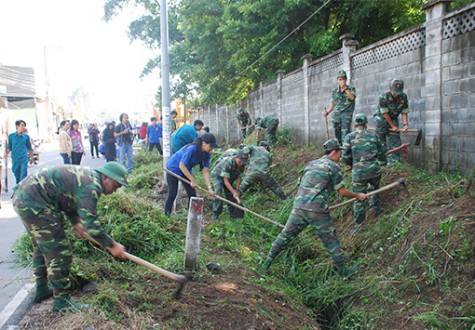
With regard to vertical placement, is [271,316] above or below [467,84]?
below

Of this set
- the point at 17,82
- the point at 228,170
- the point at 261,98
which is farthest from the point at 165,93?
the point at 17,82

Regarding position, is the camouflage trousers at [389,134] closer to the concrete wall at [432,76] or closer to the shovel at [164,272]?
the concrete wall at [432,76]

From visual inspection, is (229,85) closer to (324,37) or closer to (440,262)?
(324,37)

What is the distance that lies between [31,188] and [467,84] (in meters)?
5.43

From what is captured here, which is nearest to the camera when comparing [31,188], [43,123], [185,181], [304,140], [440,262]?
[31,188]

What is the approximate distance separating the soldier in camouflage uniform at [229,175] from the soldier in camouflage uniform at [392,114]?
2241 mm

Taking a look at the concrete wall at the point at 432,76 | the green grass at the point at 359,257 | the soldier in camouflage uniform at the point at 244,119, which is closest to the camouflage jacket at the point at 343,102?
the concrete wall at the point at 432,76

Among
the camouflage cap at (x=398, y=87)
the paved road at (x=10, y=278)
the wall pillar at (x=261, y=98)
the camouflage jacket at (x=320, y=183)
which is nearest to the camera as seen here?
the paved road at (x=10, y=278)

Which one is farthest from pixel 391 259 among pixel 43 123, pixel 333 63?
pixel 43 123

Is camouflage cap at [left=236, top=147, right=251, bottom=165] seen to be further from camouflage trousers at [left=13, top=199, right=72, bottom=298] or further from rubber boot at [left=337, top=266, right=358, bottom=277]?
camouflage trousers at [left=13, top=199, right=72, bottom=298]

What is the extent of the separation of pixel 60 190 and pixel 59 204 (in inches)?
7.5

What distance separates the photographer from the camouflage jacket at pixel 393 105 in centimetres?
643

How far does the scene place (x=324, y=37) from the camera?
1161 cm

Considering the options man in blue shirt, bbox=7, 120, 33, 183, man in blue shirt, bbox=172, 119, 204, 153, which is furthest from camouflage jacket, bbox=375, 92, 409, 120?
man in blue shirt, bbox=7, 120, 33, 183
